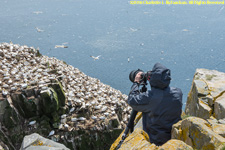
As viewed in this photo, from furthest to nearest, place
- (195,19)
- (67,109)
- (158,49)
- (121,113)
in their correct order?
(195,19), (158,49), (121,113), (67,109)

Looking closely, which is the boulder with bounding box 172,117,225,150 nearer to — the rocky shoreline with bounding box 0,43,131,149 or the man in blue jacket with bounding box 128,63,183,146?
the man in blue jacket with bounding box 128,63,183,146

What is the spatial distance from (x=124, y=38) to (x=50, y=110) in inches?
2650

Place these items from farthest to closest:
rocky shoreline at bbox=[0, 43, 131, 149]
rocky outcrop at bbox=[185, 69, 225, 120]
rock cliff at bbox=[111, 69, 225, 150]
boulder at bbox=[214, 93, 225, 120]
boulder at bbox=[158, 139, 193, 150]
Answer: rocky shoreline at bbox=[0, 43, 131, 149]
rocky outcrop at bbox=[185, 69, 225, 120]
boulder at bbox=[214, 93, 225, 120]
rock cliff at bbox=[111, 69, 225, 150]
boulder at bbox=[158, 139, 193, 150]

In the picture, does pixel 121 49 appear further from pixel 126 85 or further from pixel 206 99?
pixel 206 99

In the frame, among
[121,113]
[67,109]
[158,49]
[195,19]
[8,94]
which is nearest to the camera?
[8,94]

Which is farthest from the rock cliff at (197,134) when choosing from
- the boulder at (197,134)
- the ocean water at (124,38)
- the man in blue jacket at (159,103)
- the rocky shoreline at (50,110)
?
the ocean water at (124,38)

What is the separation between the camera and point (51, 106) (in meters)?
13.9

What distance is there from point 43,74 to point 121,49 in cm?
5731

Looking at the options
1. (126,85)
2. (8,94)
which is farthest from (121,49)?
(8,94)

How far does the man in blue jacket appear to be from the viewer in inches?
202

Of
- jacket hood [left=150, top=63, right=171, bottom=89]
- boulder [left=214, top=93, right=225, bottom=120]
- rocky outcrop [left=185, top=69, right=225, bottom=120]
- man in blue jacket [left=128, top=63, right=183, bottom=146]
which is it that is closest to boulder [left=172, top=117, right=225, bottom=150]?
man in blue jacket [left=128, top=63, right=183, bottom=146]

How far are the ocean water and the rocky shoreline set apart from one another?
4024 centimetres

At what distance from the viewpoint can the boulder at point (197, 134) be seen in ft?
14.4

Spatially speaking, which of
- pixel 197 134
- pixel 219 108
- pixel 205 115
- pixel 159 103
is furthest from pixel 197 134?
pixel 205 115
